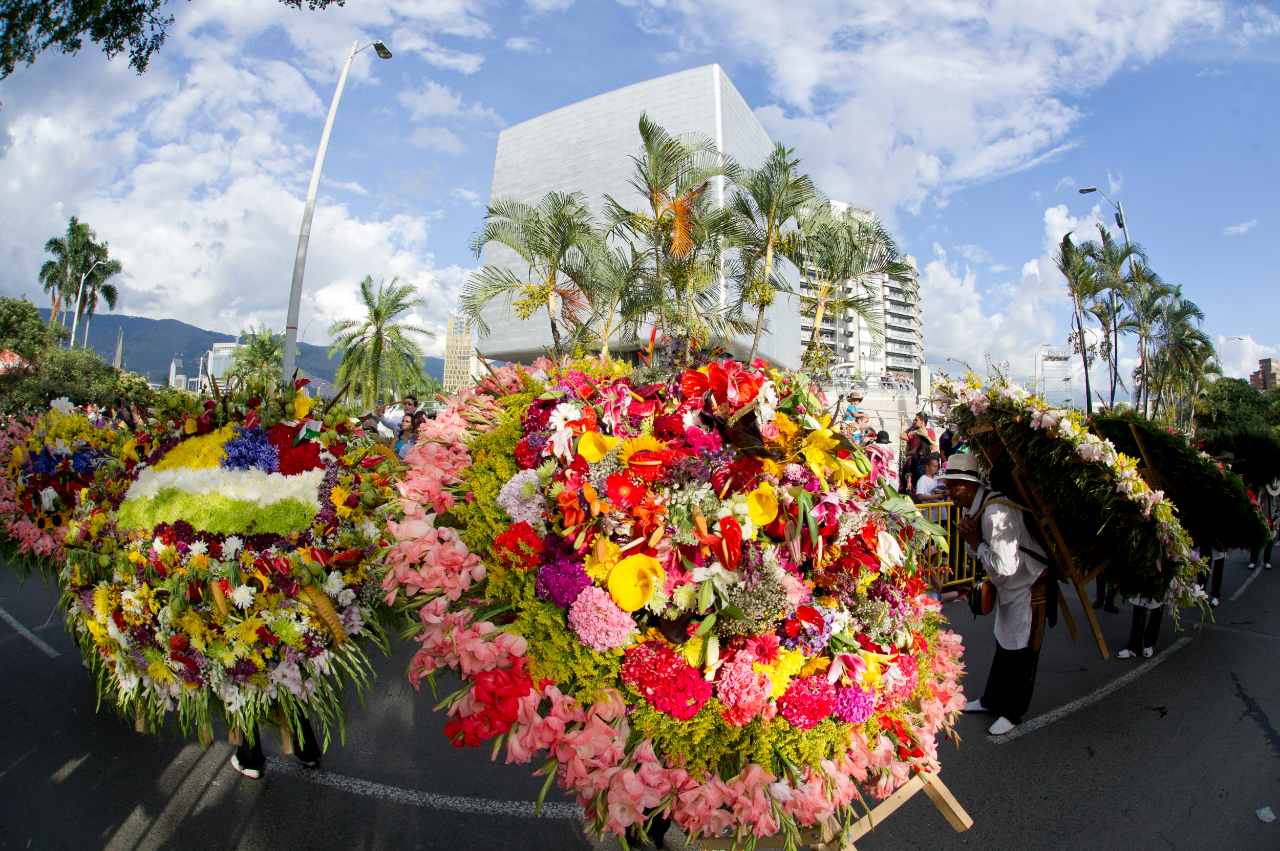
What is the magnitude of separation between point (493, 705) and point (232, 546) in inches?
81.6

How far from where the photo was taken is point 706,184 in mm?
15430

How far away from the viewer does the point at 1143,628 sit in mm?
6906

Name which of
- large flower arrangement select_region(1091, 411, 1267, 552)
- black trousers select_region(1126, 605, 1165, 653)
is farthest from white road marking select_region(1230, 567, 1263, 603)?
large flower arrangement select_region(1091, 411, 1267, 552)

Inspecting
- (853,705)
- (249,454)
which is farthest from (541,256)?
(853,705)

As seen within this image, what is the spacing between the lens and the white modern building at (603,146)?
51.1m

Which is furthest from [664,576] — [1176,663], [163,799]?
[1176,663]

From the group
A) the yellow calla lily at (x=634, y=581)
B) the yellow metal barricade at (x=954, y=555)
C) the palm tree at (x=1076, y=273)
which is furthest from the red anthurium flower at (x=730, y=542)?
the palm tree at (x=1076, y=273)

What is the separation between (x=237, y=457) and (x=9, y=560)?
2.56 meters

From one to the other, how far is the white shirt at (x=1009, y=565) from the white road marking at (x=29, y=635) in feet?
25.0

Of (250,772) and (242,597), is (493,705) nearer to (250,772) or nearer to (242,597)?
(242,597)

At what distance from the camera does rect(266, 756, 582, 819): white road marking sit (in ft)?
12.9

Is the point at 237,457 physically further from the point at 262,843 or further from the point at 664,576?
the point at 664,576

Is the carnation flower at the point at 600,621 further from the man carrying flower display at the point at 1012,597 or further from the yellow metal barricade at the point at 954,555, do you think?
the yellow metal barricade at the point at 954,555

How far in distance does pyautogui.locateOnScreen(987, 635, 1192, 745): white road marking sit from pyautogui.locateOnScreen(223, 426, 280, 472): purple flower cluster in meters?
4.84
